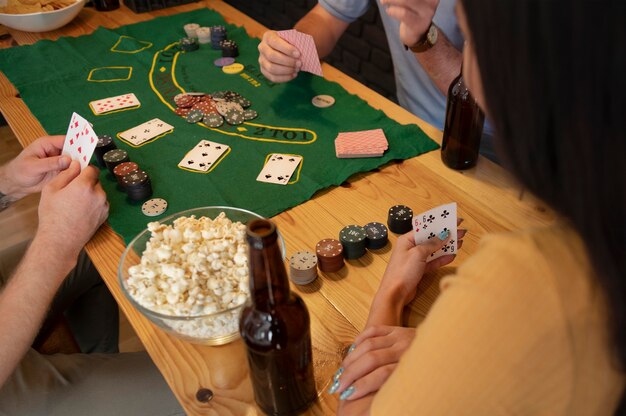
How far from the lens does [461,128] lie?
4.46 feet

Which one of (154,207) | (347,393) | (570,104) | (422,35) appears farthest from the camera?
(422,35)

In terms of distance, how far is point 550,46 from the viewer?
53cm

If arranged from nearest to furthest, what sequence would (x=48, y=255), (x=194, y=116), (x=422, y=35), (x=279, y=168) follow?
(x=48, y=255), (x=279, y=168), (x=422, y=35), (x=194, y=116)

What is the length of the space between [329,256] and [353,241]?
0.07 m

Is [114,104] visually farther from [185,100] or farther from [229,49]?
[229,49]

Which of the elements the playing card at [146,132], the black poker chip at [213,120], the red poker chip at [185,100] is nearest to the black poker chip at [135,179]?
the playing card at [146,132]

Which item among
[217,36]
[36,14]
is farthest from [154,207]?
[36,14]

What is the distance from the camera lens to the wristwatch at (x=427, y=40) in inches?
60.7

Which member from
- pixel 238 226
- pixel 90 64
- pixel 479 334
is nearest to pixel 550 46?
pixel 479 334

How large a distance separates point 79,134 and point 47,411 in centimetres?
69

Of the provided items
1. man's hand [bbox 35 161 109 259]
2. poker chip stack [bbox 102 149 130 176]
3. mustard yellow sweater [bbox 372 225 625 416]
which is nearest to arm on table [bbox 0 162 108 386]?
man's hand [bbox 35 161 109 259]

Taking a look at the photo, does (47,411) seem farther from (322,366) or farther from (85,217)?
(322,366)

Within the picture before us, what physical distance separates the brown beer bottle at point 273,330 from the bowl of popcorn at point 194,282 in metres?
0.11

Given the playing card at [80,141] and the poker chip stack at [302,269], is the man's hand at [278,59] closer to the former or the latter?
the playing card at [80,141]
